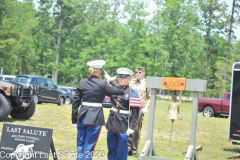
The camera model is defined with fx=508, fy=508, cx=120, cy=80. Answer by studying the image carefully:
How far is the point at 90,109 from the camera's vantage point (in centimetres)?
768

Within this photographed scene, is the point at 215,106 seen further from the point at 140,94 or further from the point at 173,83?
the point at 173,83

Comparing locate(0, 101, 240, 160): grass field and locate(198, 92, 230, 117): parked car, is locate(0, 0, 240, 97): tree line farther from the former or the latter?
locate(0, 101, 240, 160): grass field

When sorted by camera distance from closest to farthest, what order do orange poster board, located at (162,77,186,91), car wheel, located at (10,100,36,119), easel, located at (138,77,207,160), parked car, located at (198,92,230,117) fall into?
1. easel, located at (138,77,207,160)
2. orange poster board, located at (162,77,186,91)
3. car wheel, located at (10,100,36,119)
4. parked car, located at (198,92,230,117)

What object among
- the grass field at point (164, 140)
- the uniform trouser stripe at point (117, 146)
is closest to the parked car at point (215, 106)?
the grass field at point (164, 140)

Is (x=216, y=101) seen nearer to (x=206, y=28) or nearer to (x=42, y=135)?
(x=42, y=135)

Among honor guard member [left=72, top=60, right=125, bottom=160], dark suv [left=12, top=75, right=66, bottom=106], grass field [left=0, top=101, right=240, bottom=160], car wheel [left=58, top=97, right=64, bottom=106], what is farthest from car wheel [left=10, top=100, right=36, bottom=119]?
car wheel [left=58, top=97, right=64, bottom=106]

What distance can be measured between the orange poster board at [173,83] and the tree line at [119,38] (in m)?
41.1

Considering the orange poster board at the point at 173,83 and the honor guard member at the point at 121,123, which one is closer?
the honor guard member at the point at 121,123

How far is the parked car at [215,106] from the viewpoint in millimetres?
28953

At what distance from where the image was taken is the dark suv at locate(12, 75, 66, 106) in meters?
26.0

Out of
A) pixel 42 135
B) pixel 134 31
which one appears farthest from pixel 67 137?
pixel 134 31

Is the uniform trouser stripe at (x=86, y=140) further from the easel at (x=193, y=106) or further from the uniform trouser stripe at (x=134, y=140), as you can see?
the uniform trouser stripe at (x=134, y=140)

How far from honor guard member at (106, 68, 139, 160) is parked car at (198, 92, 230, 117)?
21240 mm

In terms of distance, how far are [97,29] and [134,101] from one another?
46211mm
